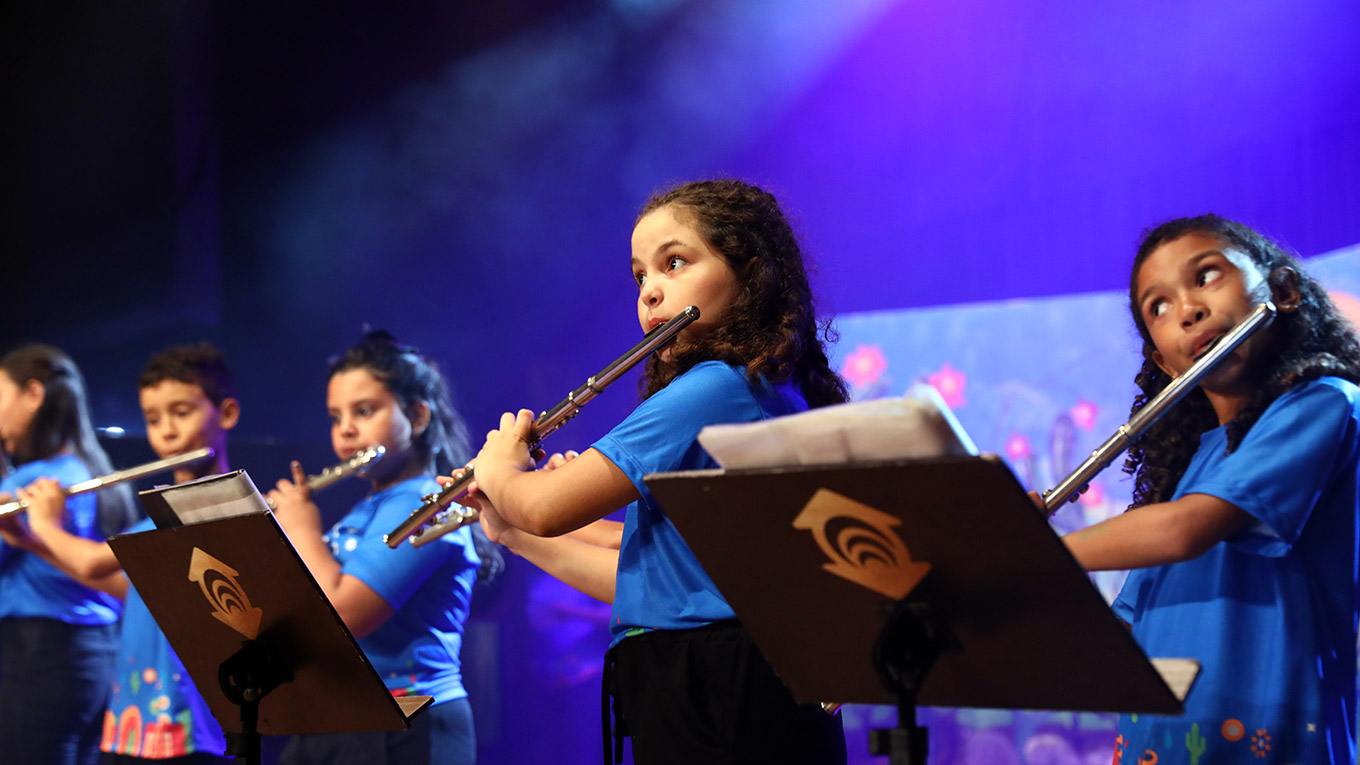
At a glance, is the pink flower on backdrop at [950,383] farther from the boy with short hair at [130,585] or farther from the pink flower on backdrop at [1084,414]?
the boy with short hair at [130,585]

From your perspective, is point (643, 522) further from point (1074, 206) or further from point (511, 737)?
point (511, 737)

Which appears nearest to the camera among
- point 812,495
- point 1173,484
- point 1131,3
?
point 812,495

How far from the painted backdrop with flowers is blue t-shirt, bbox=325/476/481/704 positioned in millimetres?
1057

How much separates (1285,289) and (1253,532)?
0.42 m

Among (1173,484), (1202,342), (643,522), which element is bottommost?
(643,522)

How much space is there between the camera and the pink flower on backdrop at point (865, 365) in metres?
3.11

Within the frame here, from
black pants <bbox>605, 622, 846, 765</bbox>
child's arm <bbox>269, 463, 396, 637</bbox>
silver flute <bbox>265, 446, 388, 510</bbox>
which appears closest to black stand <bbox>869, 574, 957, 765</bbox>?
black pants <bbox>605, 622, 846, 765</bbox>

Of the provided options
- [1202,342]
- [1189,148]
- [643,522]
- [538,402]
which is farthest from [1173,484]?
[538,402]

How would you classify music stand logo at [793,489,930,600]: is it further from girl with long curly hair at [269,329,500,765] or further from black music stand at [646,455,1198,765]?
girl with long curly hair at [269,329,500,765]

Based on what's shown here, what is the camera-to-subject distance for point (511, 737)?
3607 millimetres

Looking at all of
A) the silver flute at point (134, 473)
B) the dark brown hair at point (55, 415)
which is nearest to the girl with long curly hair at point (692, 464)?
the silver flute at point (134, 473)

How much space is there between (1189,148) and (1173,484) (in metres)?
1.15

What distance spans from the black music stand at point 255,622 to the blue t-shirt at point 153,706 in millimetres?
1158

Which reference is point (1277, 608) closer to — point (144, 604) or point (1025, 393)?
point (1025, 393)
